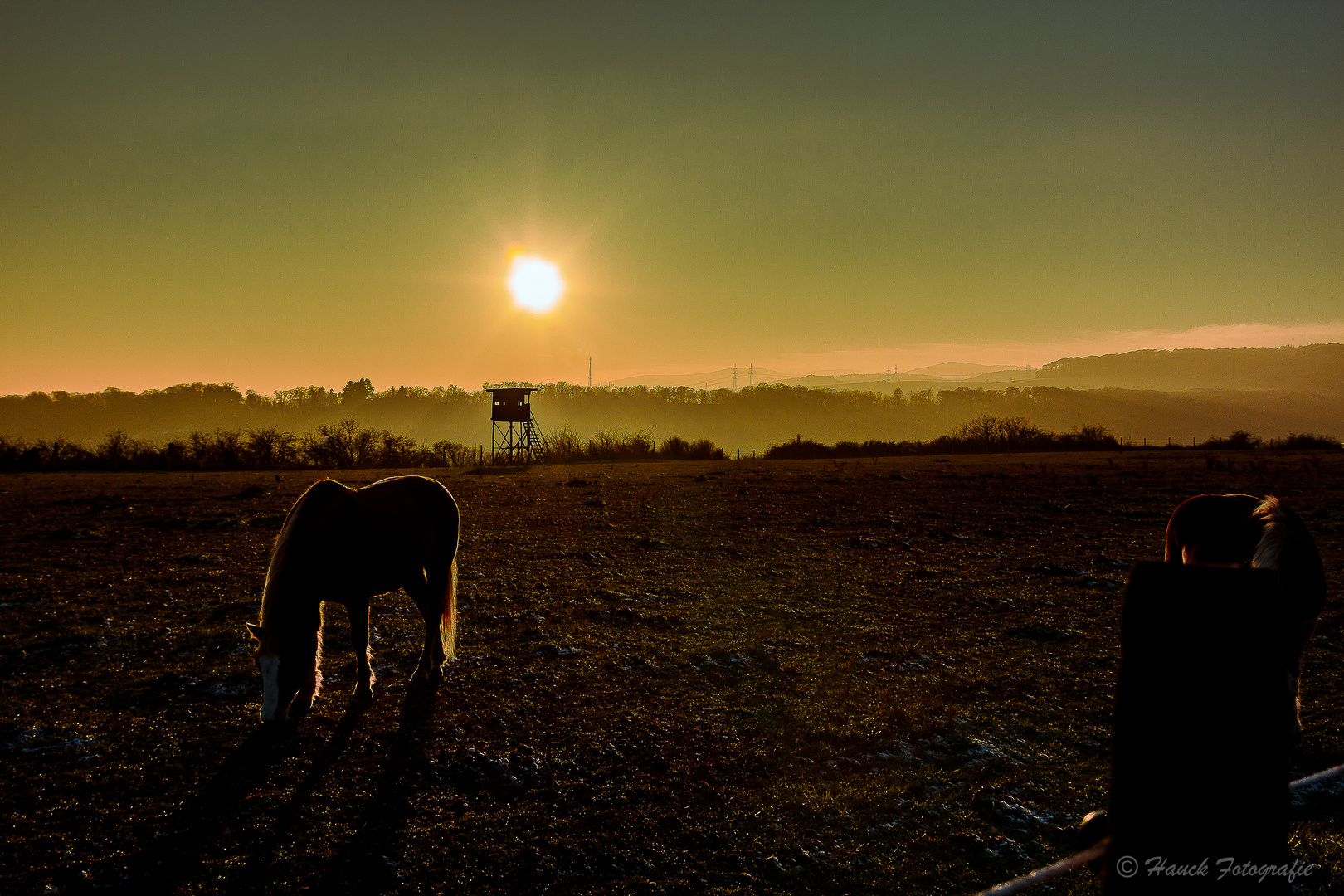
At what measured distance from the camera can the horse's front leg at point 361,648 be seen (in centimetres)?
584

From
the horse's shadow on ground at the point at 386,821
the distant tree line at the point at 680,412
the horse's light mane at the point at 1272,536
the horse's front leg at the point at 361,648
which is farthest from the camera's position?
the distant tree line at the point at 680,412

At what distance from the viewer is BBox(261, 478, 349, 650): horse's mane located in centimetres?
493

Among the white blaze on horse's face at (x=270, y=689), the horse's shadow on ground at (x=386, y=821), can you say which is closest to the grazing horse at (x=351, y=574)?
the white blaze on horse's face at (x=270, y=689)

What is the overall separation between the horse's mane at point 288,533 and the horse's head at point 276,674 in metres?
0.05

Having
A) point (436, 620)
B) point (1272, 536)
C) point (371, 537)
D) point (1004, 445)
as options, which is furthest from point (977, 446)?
point (371, 537)

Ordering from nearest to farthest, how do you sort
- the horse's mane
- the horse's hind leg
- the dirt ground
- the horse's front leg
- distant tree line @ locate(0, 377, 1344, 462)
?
1. the dirt ground
2. the horse's mane
3. the horse's front leg
4. the horse's hind leg
5. distant tree line @ locate(0, 377, 1344, 462)

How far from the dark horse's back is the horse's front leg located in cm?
13

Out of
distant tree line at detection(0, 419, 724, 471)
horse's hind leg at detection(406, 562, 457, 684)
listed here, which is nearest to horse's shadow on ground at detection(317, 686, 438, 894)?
horse's hind leg at detection(406, 562, 457, 684)

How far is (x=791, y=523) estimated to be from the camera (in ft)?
48.8

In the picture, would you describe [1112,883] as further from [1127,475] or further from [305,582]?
[1127,475]

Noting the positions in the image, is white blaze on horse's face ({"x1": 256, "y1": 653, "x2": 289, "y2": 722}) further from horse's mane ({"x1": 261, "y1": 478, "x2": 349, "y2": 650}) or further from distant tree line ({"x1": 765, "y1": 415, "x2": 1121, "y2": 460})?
distant tree line ({"x1": 765, "y1": 415, "x2": 1121, "y2": 460})

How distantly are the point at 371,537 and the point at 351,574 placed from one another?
0.36m

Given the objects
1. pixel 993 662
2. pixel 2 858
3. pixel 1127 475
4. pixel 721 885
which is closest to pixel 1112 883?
pixel 721 885

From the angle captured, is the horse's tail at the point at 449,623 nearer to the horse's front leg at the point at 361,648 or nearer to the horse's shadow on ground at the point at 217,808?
the horse's front leg at the point at 361,648
